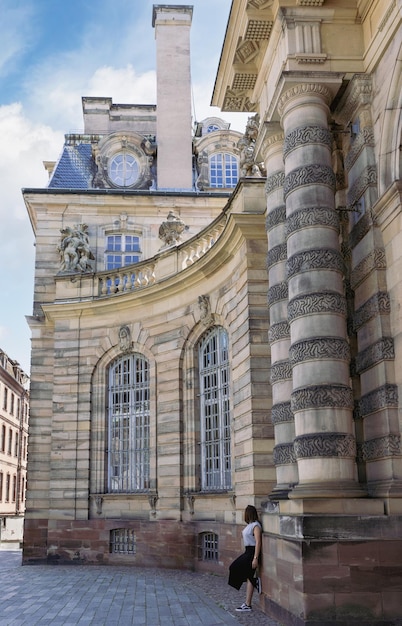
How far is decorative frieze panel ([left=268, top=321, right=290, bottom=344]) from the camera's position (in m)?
11.8

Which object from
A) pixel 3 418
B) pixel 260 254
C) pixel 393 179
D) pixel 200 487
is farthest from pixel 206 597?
pixel 3 418

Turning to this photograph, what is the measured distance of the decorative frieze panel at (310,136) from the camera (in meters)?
10.9

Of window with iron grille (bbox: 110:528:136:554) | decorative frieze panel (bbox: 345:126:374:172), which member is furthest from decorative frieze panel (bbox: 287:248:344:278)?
window with iron grille (bbox: 110:528:136:554)

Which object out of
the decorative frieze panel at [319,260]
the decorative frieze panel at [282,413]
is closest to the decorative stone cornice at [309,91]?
the decorative frieze panel at [319,260]

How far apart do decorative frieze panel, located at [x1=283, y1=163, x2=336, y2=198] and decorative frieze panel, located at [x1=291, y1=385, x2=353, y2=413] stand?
9.22 ft

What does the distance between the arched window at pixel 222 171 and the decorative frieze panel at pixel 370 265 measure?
1678cm

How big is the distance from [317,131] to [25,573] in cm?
1266

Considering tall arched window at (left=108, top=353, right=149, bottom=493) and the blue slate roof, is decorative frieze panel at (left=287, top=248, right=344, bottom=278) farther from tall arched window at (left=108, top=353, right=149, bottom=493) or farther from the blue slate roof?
the blue slate roof

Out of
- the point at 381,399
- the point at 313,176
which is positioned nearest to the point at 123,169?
the point at 313,176

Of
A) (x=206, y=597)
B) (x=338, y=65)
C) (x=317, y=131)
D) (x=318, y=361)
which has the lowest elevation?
(x=206, y=597)

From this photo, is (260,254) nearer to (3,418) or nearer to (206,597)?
(206,597)

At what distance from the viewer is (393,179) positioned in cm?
1023

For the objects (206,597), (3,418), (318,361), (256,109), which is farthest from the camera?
(3,418)

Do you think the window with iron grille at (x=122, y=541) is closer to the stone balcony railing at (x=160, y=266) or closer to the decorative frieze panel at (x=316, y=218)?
the stone balcony railing at (x=160, y=266)
